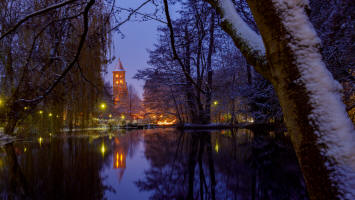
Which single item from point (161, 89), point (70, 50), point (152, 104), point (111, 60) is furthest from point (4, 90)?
point (152, 104)

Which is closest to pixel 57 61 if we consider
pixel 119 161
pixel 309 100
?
pixel 119 161

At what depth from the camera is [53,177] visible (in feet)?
9.78

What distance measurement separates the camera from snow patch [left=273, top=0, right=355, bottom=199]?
29.0 inches

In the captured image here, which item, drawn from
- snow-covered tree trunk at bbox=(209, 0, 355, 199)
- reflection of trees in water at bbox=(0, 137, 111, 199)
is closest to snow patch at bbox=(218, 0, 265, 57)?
snow-covered tree trunk at bbox=(209, 0, 355, 199)

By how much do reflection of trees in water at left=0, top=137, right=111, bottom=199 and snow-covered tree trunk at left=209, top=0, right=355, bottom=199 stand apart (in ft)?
7.74

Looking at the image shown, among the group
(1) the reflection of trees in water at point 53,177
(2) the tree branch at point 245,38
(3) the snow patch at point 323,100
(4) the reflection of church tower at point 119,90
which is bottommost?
(1) the reflection of trees in water at point 53,177

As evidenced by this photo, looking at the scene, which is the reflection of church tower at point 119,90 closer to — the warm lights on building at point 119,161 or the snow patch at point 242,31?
the warm lights on building at point 119,161

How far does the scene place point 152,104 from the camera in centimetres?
2048

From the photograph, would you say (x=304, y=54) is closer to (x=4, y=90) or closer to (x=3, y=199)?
(x=3, y=199)

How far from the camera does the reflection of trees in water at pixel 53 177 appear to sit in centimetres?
241

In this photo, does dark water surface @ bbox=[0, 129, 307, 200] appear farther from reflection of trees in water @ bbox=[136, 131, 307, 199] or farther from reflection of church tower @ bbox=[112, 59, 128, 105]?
reflection of church tower @ bbox=[112, 59, 128, 105]

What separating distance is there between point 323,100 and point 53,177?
3.55m

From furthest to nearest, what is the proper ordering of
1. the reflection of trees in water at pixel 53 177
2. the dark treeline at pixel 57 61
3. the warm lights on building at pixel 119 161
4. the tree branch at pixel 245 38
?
the warm lights on building at pixel 119 161
the dark treeline at pixel 57 61
the reflection of trees in water at pixel 53 177
the tree branch at pixel 245 38

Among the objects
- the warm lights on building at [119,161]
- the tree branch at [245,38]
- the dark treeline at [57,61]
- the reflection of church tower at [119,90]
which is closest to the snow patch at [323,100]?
the tree branch at [245,38]
